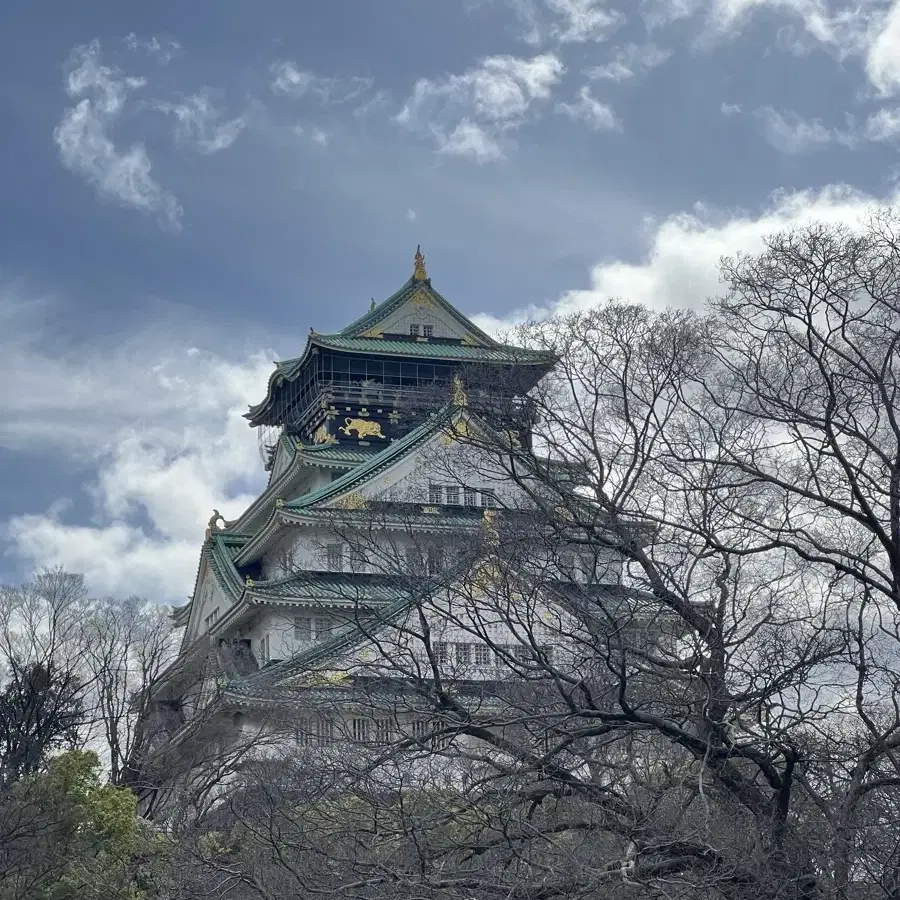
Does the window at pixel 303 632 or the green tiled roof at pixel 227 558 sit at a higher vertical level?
the green tiled roof at pixel 227 558

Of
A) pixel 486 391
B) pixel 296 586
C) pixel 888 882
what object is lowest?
pixel 888 882

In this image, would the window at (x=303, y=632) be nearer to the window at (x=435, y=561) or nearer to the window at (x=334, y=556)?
the window at (x=334, y=556)

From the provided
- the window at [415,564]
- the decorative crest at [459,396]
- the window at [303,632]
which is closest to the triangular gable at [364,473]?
the window at [303,632]

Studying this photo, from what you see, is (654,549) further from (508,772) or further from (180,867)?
(180,867)

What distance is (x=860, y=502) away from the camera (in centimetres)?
1471

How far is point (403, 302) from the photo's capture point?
46.8m

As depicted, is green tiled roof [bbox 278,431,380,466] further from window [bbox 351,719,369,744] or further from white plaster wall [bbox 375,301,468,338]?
window [bbox 351,719,369,744]

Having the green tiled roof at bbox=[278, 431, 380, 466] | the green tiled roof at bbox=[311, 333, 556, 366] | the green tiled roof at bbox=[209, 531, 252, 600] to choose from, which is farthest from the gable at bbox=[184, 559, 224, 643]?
the green tiled roof at bbox=[311, 333, 556, 366]

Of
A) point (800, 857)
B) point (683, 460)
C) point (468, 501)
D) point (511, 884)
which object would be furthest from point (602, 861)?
point (468, 501)

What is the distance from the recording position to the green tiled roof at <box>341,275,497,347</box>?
1825 inches

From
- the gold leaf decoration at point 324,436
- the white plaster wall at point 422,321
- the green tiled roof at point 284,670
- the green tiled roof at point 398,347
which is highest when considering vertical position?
the white plaster wall at point 422,321

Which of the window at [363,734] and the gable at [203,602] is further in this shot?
the gable at [203,602]

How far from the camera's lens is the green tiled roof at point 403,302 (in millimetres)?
46344

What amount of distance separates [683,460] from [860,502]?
6.77 ft
